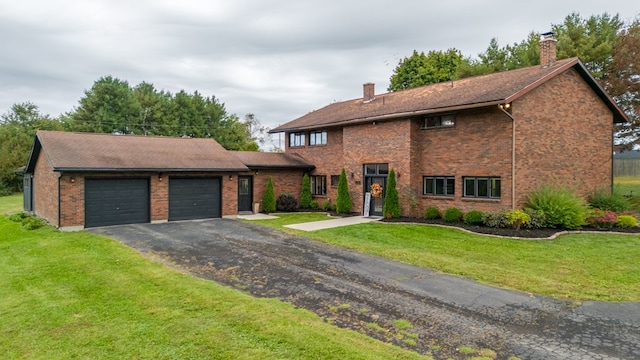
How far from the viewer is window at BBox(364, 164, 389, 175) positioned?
701 inches

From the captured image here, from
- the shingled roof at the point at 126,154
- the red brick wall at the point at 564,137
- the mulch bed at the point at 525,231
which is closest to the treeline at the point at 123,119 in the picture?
the shingled roof at the point at 126,154

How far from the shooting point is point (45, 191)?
16.2m

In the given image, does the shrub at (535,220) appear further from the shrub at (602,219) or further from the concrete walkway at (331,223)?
the concrete walkway at (331,223)

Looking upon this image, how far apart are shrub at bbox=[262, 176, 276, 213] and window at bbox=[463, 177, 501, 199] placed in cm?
950

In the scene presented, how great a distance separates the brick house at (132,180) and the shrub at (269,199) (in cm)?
50

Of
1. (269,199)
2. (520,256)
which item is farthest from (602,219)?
(269,199)

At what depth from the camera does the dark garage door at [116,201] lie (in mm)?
14711

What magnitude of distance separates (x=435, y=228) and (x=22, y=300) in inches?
478

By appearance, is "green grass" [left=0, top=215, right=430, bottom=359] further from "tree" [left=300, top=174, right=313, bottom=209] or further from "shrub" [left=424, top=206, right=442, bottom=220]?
"tree" [left=300, top=174, right=313, bottom=209]

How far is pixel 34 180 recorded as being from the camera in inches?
734

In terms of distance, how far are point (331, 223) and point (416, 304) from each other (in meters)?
9.48

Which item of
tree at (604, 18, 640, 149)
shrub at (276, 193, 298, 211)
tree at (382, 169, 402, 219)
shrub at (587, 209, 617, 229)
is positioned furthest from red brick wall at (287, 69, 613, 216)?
tree at (604, 18, 640, 149)

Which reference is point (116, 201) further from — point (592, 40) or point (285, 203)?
point (592, 40)

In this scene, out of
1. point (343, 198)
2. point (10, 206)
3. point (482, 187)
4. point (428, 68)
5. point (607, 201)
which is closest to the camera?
point (482, 187)
